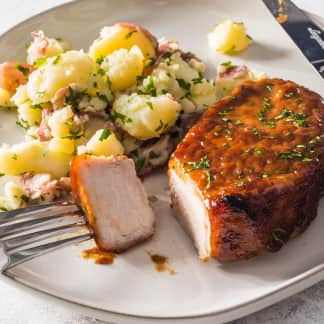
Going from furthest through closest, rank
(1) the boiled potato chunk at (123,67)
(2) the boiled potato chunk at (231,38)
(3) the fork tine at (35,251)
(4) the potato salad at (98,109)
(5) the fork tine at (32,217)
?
(2) the boiled potato chunk at (231,38) < (1) the boiled potato chunk at (123,67) < (4) the potato salad at (98,109) < (5) the fork tine at (32,217) < (3) the fork tine at (35,251)

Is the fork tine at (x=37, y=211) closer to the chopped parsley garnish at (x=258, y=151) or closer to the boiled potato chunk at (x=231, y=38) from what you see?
the chopped parsley garnish at (x=258, y=151)

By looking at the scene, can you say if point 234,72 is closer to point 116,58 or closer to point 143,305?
point 116,58

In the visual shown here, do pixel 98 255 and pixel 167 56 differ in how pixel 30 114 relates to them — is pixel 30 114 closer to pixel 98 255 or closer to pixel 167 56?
pixel 167 56

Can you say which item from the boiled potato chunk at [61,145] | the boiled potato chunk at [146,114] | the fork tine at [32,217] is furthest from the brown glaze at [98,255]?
the boiled potato chunk at [146,114]

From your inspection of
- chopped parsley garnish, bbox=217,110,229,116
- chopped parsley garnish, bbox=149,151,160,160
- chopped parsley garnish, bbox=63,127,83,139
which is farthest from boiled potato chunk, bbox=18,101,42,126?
chopped parsley garnish, bbox=217,110,229,116

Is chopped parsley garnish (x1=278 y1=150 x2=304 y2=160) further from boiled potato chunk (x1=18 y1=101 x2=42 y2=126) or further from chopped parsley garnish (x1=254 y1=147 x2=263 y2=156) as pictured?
boiled potato chunk (x1=18 y1=101 x2=42 y2=126)

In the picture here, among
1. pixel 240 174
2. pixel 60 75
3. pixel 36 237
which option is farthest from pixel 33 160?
pixel 240 174

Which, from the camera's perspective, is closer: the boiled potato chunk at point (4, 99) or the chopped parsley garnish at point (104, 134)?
the chopped parsley garnish at point (104, 134)
